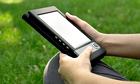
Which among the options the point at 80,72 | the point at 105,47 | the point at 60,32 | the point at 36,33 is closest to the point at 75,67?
the point at 80,72

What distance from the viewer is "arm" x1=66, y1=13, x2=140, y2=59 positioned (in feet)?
4.66

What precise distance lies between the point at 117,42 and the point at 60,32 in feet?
1.16

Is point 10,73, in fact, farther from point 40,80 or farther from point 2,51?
point 2,51

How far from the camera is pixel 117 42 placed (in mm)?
1464

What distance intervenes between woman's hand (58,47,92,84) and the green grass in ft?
2.81

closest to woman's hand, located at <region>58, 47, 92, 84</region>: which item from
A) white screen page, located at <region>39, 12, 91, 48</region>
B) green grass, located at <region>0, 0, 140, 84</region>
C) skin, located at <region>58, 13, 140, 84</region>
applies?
skin, located at <region>58, 13, 140, 84</region>

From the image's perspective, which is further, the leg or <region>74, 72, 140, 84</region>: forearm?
the leg

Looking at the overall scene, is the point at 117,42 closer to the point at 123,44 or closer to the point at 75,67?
the point at 123,44

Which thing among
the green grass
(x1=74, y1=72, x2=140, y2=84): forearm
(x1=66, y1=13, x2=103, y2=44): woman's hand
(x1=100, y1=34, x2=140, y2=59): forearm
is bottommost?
the green grass

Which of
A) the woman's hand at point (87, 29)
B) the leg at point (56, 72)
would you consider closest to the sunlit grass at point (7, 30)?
the woman's hand at point (87, 29)

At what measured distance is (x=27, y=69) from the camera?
82.8 inches

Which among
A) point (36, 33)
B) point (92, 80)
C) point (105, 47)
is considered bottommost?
point (36, 33)

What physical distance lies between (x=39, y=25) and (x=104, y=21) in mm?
2284

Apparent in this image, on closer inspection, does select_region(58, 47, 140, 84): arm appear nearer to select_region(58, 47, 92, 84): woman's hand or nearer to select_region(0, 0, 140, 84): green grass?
select_region(58, 47, 92, 84): woman's hand
